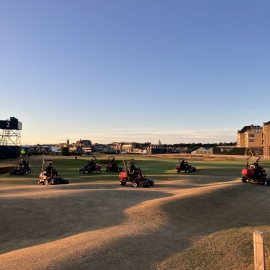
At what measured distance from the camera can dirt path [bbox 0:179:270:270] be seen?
300 inches

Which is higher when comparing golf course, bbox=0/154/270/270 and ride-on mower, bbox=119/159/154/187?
ride-on mower, bbox=119/159/154/187

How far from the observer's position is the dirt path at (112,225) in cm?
762

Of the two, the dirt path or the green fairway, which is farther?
the green fairway

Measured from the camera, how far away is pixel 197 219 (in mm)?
12555

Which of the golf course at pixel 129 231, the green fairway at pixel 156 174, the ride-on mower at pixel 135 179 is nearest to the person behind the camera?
the golf course at pixel 129 231

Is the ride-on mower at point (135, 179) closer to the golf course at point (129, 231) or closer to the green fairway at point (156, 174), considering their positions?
the green fairway at point (156, 174)

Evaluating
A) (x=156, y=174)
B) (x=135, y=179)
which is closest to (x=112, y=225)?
(x=135, y=179)

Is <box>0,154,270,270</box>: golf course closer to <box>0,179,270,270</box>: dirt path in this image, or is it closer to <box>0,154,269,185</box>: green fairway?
<box>0,179,270,270</box>: dirt path

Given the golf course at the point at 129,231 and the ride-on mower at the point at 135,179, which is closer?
the golf course at the point at 129,231

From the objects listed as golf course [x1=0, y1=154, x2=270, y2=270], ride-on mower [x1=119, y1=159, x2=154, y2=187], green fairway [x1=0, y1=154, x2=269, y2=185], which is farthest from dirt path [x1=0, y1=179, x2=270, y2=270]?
green fairway [x1=0, y1=154, x2=269, y2=185]

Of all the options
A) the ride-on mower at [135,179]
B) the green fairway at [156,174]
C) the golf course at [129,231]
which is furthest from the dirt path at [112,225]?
the green fairway at [156,174]

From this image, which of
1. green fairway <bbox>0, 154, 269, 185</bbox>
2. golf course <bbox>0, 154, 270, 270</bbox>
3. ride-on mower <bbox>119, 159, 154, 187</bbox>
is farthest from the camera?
green fairway <bbox>0, 154, 269, 185</bbox>

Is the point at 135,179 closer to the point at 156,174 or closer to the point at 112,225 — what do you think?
the point at 156,174

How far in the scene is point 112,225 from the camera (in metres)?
11.2
